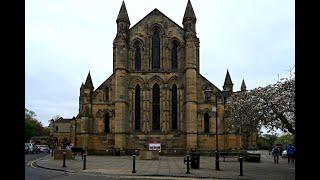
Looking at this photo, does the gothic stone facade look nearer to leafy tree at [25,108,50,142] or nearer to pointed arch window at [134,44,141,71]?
pointed arch window at [134,44,141,71]

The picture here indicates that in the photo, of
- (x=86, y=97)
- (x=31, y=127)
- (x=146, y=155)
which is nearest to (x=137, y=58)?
(x=86, y=97)

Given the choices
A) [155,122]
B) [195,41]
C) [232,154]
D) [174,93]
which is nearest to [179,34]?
[195,41]

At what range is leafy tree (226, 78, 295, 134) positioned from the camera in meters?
27.0

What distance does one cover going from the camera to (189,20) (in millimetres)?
50344

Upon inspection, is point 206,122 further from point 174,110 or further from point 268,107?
point 268,107

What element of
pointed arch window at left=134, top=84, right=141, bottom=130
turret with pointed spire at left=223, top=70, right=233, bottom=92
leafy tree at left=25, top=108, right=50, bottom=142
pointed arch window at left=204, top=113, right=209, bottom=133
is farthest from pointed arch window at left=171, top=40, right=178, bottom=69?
leafy tree at left=25, top=108, right=50, bottom=142

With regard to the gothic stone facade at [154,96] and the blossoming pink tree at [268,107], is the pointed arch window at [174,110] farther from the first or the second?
the blossoming pink tree at [268,107]

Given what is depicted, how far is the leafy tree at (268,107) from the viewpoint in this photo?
88.6 feet

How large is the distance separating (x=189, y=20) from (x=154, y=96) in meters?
9.25

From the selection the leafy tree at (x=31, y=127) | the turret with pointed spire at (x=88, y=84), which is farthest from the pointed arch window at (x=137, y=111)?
the leafy tree at (x=31, y=127)

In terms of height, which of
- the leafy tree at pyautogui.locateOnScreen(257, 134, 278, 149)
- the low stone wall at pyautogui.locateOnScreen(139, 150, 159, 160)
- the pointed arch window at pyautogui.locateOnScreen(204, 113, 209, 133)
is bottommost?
the leafy tree at pyautogui.locateOnScreen(257, 134, 278, 149)

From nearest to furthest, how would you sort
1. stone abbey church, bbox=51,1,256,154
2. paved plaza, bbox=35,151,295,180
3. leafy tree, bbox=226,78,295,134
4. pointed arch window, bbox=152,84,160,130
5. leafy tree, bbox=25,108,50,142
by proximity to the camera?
paved plaza, bbox=35,151,295,180, leafy tree, bbox=226,78,295,134, stone abbey church, bbox=51,1,256,154, pointed arch window, bbox=152,84,160,130, leafy tree, bbox=25,108,50,142

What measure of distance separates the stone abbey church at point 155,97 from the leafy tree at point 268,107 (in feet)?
55.8
